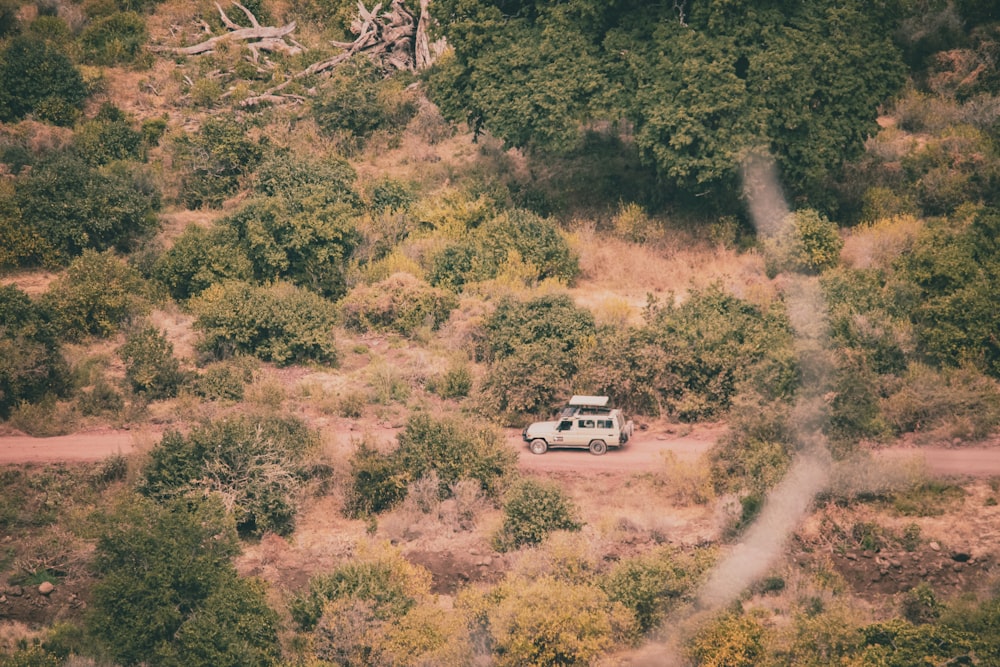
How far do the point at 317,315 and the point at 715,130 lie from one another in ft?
41.5

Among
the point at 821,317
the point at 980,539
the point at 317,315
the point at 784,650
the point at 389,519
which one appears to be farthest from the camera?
the point at 317,315

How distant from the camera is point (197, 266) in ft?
131

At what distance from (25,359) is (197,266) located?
6.80m

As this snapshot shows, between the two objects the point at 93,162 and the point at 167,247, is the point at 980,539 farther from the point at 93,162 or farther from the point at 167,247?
the point at 93,162

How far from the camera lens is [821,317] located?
34.5 meters

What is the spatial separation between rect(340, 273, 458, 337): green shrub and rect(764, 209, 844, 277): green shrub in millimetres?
9180

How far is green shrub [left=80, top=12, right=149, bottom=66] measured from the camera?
5209 centimetres

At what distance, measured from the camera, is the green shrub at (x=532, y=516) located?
96.4 feet

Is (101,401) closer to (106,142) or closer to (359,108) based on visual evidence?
(106,142)

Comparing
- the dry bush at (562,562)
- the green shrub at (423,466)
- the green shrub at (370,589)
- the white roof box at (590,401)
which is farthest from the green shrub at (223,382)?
the dry bush at (562,562)

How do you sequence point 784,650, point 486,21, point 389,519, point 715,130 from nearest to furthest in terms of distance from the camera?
point 784,650
point 389,519
point 715,130
point 486,21

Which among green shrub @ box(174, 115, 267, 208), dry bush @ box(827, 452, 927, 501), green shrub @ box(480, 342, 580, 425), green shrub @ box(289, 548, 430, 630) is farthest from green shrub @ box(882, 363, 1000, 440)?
green shrub @ box(174, 115, 267, 208)

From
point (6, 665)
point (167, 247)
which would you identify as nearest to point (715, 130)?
point (167, 247)

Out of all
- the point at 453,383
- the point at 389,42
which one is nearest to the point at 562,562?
the point at 453,383
